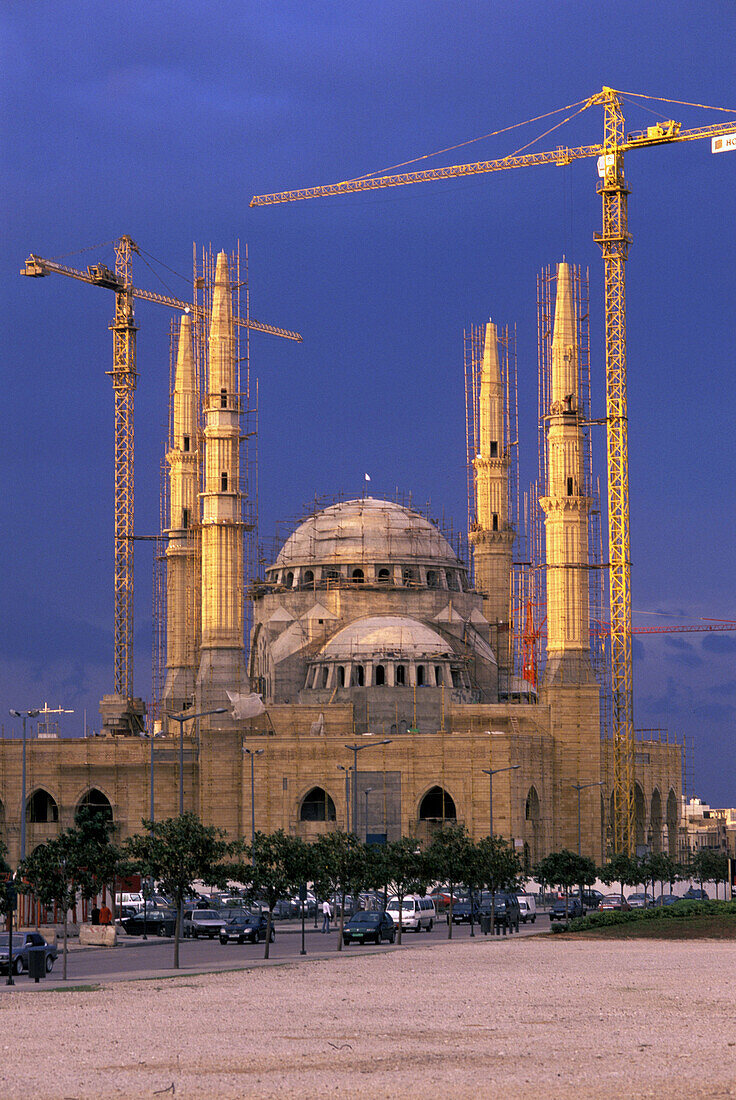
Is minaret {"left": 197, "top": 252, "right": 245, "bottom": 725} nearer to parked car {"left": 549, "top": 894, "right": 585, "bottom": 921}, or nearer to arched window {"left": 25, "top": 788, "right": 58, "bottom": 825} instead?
arched window {"left": 25, "top": 788, "right": 58, "bottom": 825}

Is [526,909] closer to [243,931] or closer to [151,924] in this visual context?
[151,924]

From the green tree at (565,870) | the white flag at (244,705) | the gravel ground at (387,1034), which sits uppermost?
the white flag at (244,705)

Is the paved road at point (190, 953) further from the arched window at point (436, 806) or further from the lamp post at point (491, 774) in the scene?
the arched window at point (436, 806)

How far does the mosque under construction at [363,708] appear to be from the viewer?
106375 millimetres

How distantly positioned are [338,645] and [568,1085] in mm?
92978

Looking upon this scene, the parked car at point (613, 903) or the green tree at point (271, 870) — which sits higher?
the green tree at point (271, 870)

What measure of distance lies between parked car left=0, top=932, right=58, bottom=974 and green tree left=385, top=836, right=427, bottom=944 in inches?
728

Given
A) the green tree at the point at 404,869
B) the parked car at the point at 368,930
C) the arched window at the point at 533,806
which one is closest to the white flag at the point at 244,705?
the arched window at the point at 533,806

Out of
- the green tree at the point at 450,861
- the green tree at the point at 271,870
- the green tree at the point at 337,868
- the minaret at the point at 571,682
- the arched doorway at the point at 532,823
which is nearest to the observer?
the green tree at the point at 271,870

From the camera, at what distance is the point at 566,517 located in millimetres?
110500

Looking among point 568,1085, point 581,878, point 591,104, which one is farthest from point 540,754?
point 568,1085

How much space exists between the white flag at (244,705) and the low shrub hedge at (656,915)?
40566 millimetres

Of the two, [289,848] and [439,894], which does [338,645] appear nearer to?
[439,894]

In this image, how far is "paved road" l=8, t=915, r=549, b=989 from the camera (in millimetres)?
48438
